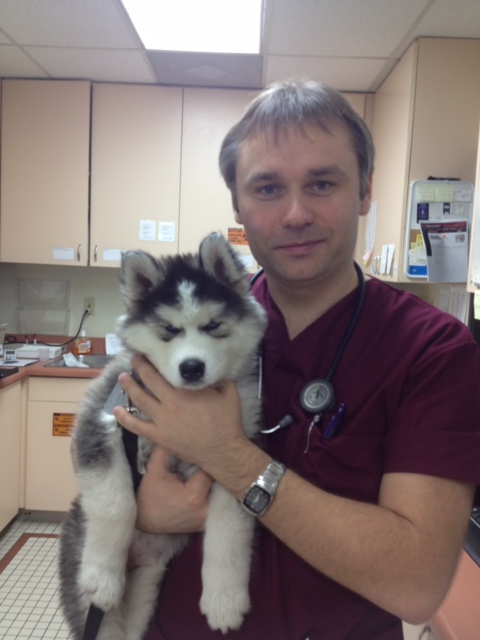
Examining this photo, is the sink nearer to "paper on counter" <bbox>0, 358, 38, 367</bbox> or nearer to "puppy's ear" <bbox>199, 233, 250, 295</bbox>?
"paper on counter" <bbox>0, 358, 38, 367</bbox>

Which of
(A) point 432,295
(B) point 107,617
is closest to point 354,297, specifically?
(B) point 107,617

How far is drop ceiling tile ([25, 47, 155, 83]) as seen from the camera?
10.4 feet

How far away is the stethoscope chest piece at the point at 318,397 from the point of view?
1098 mm

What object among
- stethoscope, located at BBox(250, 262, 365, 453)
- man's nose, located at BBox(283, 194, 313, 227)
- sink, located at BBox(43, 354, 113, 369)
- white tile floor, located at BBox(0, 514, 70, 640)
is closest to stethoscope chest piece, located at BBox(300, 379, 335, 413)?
stethoscope, located at BBox(250, 262, 365, 453)

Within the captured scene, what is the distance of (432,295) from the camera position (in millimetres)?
3447

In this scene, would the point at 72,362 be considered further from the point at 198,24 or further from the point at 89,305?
the point at 198,24

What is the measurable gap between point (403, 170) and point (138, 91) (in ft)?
6.82

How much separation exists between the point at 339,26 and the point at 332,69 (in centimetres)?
57

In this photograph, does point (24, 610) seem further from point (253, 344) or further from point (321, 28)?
point (321, 28)

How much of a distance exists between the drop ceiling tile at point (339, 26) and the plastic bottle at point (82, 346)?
2602 millimetres

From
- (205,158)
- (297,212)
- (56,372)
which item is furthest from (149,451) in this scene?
(205,158)

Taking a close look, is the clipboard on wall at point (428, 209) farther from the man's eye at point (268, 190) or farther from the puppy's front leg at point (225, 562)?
the puppy's front leg at point (225, 562)

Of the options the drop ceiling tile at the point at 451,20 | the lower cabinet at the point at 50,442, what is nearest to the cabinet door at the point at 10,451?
the lower cabinet at the point at 50,442

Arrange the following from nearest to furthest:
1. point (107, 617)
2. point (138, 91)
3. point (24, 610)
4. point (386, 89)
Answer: point (107, 617) < point (24, 610) < point (386, 89) < point (138, 91)
